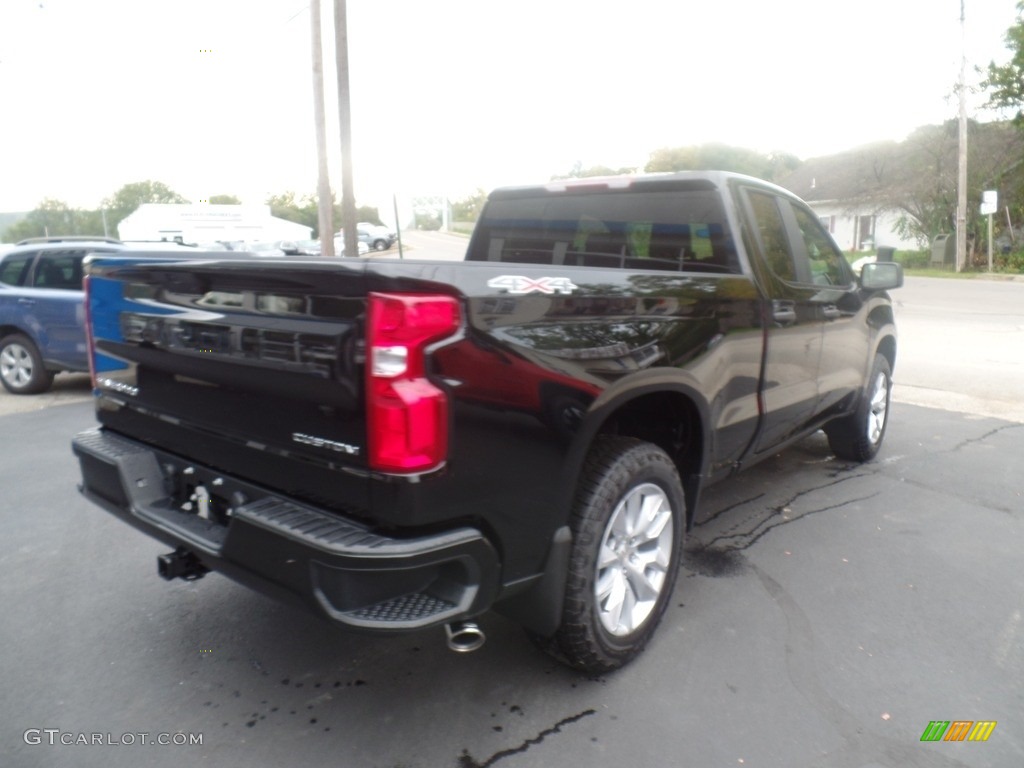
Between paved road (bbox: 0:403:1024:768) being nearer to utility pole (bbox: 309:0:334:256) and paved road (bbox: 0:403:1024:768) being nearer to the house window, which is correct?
utility pole (bbox: 309:0:334:256)

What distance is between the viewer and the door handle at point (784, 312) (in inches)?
157

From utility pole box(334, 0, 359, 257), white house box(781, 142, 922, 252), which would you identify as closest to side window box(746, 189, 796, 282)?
utility pole box(334, 0, 359, 257)

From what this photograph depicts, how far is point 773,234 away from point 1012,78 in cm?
3362

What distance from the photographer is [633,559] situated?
311 cm

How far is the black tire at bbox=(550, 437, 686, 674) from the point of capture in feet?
9.22

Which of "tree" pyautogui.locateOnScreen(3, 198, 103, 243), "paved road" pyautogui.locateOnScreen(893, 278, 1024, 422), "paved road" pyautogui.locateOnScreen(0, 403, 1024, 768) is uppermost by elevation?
"tree" pyautogui.locateOnScreen(3, 198, 103, 243)

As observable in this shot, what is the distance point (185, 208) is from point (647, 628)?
111ft

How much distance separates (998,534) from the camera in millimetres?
4535

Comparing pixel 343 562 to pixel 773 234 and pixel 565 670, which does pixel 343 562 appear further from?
pixel 773 234

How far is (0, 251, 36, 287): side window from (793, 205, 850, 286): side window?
25.6 feet

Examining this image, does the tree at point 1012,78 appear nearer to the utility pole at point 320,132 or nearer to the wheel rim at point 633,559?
the utility pole at point 320,132

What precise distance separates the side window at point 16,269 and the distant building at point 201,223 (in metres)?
21.3

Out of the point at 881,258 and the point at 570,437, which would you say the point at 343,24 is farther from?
the point at 570,437

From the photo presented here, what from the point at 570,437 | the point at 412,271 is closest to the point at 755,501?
the point at 570,437
